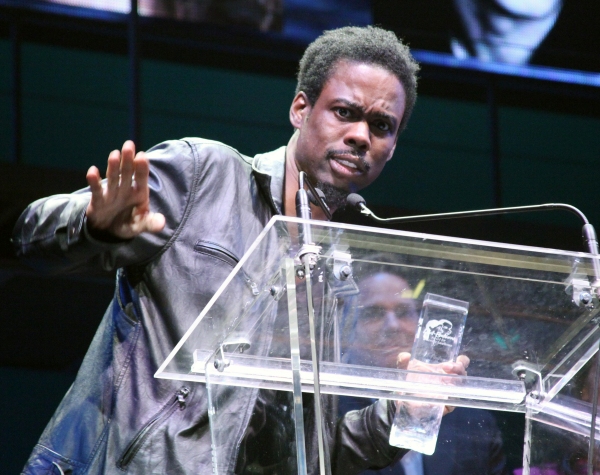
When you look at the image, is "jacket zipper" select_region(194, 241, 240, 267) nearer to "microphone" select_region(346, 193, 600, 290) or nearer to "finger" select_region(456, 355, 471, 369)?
"microphone" select_region(346, 193, 600, 290)

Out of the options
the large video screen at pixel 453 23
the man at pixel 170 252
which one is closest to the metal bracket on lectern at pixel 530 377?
the man at pixel 170 252

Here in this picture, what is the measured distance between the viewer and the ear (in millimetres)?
2229

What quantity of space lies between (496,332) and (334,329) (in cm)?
28

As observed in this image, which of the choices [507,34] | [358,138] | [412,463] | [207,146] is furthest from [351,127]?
[507,34]

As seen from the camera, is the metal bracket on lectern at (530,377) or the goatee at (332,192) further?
the goatee at (332,192)

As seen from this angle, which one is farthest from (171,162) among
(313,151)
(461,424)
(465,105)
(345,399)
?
(465,105)

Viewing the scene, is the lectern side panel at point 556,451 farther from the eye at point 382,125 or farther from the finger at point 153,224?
the eye at point 382,125

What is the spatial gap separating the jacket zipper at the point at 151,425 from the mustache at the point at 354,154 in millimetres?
692

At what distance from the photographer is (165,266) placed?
1.74 metres

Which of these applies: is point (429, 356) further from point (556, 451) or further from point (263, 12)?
point (263, 12)

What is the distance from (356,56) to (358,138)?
0.27 meters

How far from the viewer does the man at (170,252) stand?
1460mm

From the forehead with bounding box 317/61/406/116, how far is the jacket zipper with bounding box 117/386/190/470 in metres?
0.86

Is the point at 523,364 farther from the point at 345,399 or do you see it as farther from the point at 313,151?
the point at 313,151
